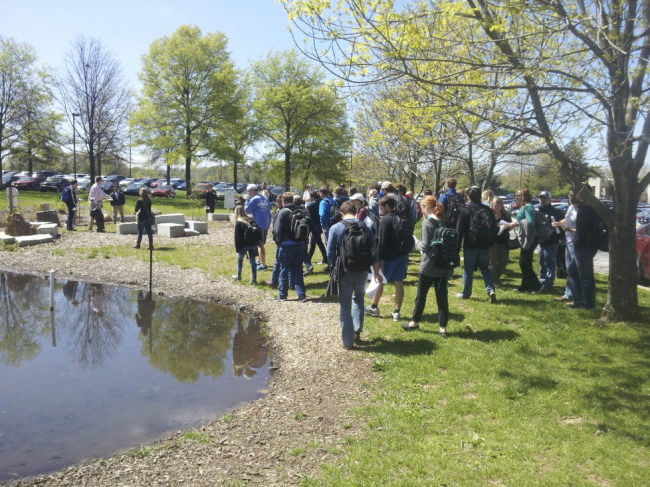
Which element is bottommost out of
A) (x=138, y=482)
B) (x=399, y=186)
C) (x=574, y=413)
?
(x=138, y=482)

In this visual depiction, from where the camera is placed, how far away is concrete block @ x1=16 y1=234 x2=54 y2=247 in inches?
593

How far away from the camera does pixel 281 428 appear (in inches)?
187

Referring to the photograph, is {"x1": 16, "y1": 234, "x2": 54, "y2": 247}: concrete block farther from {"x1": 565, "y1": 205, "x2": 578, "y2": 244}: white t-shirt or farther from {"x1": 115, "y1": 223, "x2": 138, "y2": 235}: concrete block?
{"x1": 565, "y1": 205, "x2": 578, "y2": 244}: white t-shirt

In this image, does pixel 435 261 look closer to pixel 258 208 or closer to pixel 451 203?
pixel 451 203

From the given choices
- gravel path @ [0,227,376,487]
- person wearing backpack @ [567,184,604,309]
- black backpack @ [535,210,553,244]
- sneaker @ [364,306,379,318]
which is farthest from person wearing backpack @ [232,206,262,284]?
person wearing backpack @ [567,184,604,309]

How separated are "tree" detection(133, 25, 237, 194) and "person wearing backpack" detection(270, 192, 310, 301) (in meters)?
31.0

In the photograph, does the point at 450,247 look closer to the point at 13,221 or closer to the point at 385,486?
the point at 385,486

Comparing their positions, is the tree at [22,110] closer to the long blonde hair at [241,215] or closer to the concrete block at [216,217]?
the concrete block at [216,217]

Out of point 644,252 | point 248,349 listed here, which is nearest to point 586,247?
point 644,252

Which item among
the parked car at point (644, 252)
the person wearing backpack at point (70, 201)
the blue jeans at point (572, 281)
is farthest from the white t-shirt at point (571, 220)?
the person wearing backpack at point (70, 201)

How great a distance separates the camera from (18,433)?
4.72 meters

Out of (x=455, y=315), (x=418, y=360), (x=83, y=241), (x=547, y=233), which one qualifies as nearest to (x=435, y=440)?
(x=418, y=360)

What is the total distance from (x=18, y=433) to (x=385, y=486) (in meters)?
3.49

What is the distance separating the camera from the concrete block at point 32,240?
15.1m
